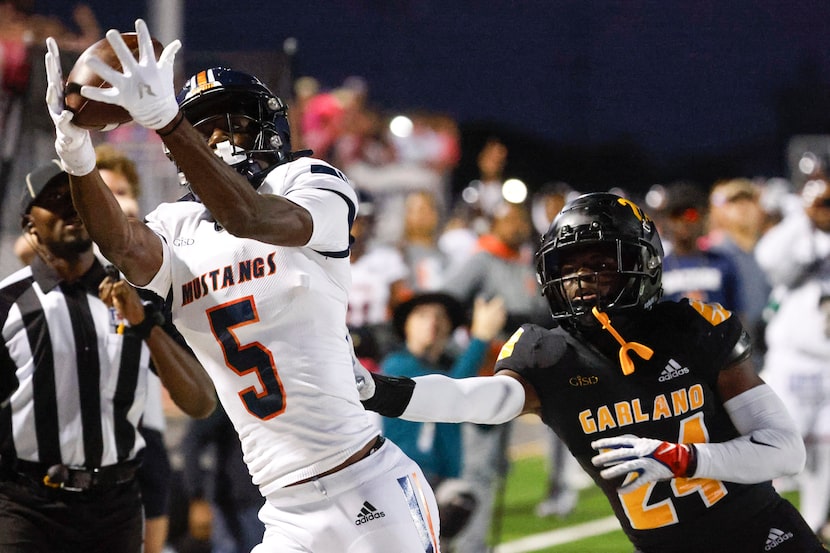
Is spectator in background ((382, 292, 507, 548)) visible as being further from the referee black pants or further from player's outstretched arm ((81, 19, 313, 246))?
player's outstretched arm ((81, 19, 313, 246))

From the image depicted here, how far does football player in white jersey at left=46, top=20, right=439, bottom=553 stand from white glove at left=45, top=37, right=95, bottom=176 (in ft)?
0.06

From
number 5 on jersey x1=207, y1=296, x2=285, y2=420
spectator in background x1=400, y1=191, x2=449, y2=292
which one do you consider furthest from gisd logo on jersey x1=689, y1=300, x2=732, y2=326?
spectator in background x1=400, y1=191, x2=449, y2=292

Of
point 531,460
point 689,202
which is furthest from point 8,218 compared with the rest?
point 531,460

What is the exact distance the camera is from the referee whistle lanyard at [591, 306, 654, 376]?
10.6 ft

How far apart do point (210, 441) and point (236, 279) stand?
11.6 ft

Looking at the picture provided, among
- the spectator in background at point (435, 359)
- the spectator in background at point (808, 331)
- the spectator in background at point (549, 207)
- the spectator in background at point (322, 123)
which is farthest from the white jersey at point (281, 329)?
the spectator in background at point (322, 123)

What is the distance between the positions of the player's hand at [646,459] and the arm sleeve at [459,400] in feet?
1.03

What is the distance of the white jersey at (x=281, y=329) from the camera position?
3.04 meters

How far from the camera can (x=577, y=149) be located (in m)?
35.6

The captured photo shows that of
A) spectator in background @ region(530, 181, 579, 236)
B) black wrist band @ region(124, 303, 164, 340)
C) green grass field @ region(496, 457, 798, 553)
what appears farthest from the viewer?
spectator in background @ region(530, 181, 579, 236)

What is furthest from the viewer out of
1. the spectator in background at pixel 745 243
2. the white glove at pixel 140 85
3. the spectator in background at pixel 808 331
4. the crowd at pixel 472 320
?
the spectator in background at pixel 745 243

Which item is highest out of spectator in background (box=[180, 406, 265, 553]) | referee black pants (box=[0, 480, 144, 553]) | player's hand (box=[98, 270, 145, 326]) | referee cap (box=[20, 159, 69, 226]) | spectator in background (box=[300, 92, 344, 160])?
spectator in background (box=[300, 92, 344, 160])

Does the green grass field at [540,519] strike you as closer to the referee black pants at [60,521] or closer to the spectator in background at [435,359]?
the spectator in background at [435,359]

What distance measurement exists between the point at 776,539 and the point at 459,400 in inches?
36.1
